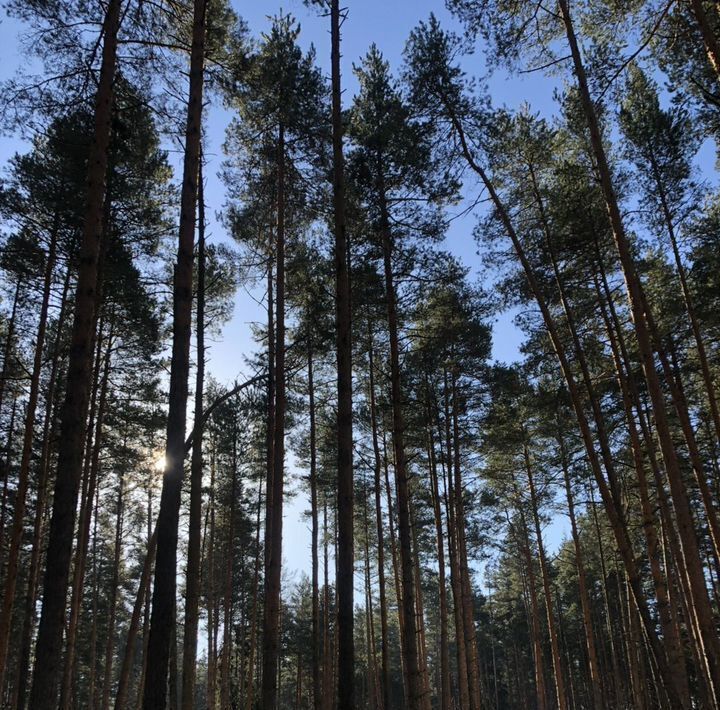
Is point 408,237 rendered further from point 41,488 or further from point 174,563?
point 41,488

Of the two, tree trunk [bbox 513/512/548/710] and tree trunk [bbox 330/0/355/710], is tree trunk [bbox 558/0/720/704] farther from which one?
tree trunk [bbox 513/512/548/710]

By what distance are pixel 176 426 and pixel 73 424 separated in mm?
1176

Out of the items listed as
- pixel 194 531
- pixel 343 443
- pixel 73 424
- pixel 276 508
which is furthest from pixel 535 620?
pixel 73 424

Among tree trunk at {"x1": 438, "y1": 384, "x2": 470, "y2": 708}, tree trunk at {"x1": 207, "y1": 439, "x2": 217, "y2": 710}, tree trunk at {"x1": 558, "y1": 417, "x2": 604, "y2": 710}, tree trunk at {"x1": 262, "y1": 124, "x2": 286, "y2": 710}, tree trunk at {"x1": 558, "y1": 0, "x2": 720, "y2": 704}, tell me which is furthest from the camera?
tree trunk at {"x1": 207, "y1": 439, "x2": 217, "y2": 710}

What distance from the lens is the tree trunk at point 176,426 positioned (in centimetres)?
592

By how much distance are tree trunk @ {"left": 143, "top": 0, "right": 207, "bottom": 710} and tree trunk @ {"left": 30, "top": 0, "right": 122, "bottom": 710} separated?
0.95m

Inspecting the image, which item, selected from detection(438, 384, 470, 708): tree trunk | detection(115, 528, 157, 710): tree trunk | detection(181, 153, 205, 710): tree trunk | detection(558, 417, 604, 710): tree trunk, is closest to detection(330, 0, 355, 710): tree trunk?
detection(181, 153, 205, 710): tree trunk

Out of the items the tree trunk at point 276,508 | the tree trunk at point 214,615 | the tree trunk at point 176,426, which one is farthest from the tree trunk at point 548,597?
the tree trunk at point 176,426

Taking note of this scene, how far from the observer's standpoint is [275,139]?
41.2ft

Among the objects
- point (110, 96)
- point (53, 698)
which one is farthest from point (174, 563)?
point (110, 96)

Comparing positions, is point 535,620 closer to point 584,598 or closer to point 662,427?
point 584,598

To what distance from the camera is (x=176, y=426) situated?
22.0ft

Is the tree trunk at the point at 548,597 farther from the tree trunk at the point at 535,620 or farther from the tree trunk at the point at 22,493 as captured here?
the tree trunk at the point at 22,493

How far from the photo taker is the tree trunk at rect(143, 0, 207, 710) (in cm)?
592
